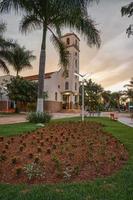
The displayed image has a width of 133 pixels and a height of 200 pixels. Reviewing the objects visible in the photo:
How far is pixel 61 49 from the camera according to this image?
18.3 meters

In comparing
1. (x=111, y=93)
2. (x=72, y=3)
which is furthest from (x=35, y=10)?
(x=111, y=93)

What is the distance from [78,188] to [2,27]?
2867 centimetres

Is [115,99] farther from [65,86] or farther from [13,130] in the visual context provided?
[13,130]

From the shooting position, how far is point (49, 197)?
375 cm

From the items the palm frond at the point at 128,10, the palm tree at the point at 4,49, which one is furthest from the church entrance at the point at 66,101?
the palm frond at the point at 128,10

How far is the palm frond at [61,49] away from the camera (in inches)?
717

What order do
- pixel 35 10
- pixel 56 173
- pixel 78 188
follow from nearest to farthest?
pixel 78 188 → pixel 56 173 → pixel 35 10

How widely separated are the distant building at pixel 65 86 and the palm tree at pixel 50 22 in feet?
103

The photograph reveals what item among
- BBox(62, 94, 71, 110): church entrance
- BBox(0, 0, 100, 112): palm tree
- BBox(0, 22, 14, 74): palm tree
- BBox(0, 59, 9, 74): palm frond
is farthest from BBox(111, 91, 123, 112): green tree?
BBox(0, 0, 100, 112): palm tree

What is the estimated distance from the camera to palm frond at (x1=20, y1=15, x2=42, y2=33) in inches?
701

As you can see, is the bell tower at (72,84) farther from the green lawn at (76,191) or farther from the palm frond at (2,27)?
the green lawn at (76,191)

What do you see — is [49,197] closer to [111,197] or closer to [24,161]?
[111,197]

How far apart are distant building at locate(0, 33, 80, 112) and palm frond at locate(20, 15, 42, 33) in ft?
102

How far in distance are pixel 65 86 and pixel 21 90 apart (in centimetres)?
1840
